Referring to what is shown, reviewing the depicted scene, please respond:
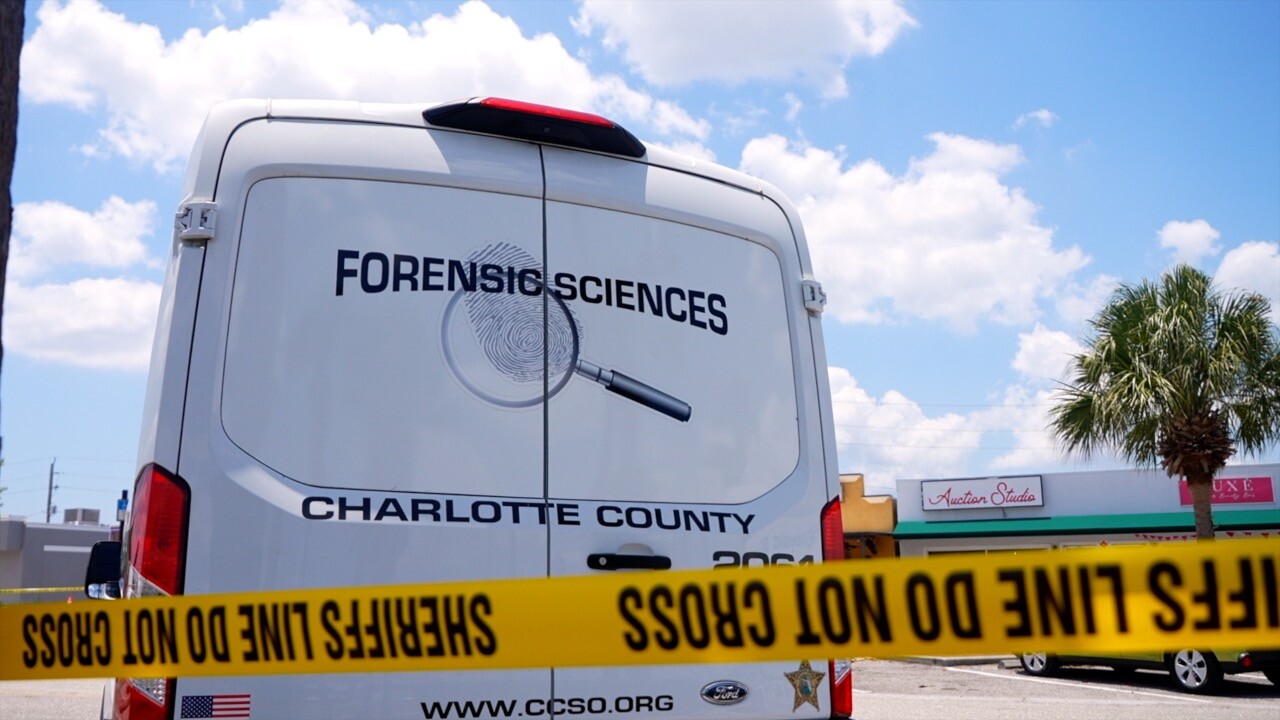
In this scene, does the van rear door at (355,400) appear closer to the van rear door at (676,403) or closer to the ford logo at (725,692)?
the van rear door at (676,403)

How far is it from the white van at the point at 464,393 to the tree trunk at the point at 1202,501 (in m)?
17.4

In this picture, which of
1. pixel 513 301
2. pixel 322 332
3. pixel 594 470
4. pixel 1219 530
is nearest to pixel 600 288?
pixel 513 301

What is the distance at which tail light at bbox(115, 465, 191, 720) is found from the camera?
283 centimetres

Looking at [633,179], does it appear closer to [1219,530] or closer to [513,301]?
[513,301]

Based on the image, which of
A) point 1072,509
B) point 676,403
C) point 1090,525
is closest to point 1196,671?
point 676,403

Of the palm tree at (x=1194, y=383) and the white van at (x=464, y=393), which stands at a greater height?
the palm tree at (x=1194, y=383)

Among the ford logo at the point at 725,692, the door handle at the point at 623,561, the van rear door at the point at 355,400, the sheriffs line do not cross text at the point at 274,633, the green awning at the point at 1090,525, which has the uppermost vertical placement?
the green awning at the point at 1090,525

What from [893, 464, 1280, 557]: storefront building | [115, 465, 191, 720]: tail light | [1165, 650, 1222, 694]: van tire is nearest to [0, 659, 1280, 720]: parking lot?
[1165, 650, 1222, 694]: van tire

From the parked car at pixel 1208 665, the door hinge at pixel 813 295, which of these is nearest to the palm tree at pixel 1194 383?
the parked car at pixel 1208 665

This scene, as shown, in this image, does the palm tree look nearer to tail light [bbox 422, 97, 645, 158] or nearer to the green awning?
the green awning

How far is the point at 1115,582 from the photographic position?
1.87 metres

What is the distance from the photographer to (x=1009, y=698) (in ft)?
44.3

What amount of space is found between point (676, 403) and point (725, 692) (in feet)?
2.94

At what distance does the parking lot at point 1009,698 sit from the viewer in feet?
37.2
